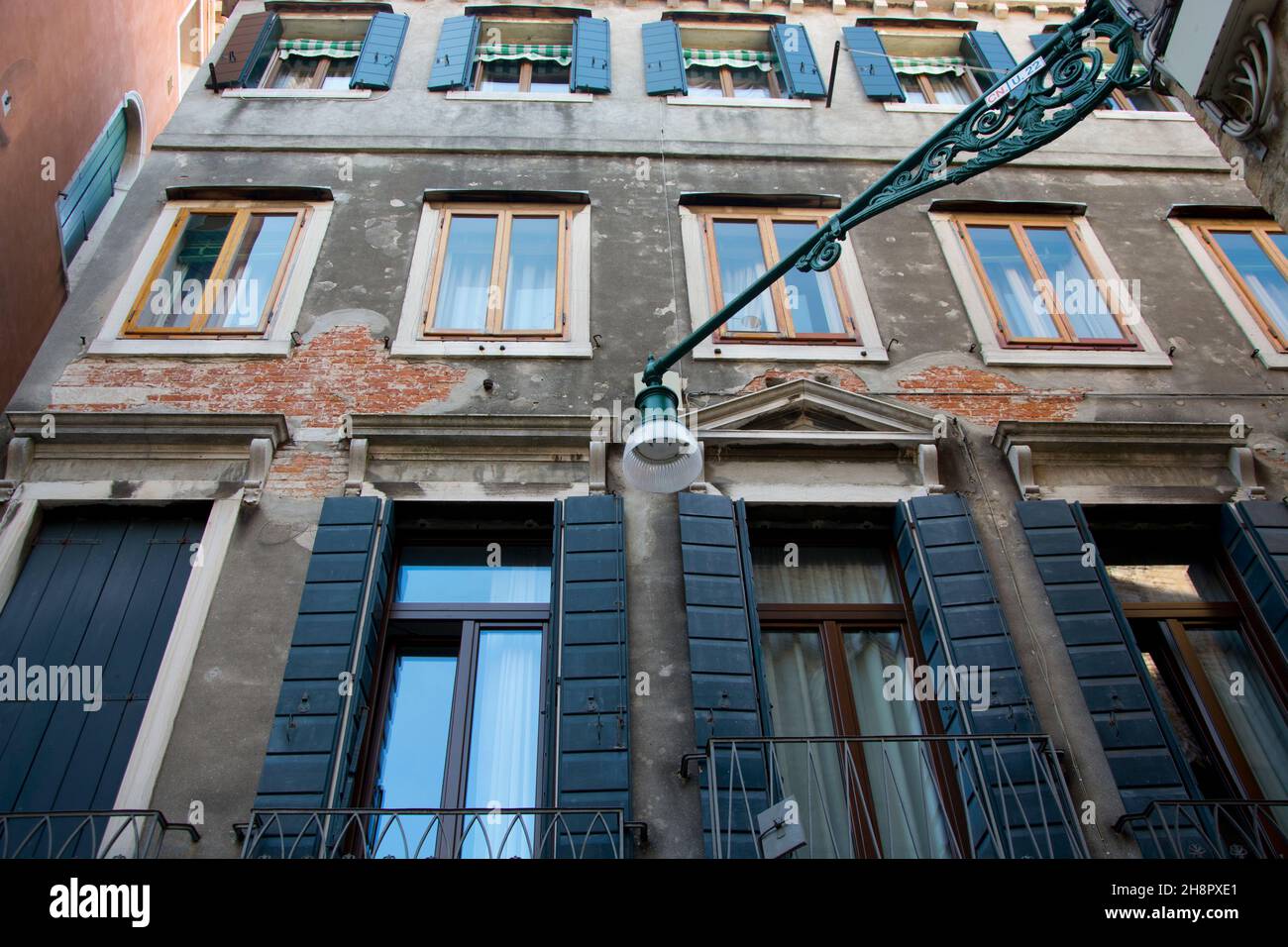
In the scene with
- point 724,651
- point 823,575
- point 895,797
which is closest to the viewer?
point 895,797

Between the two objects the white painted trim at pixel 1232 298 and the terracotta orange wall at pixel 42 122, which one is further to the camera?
the terracotta orange wall at pixel 42 122

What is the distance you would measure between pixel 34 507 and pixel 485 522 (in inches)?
110

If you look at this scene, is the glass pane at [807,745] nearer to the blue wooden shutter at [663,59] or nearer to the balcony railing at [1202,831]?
the balcony railing at [1202,831]

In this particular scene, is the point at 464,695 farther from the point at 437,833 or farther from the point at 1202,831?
the point at 1202,831

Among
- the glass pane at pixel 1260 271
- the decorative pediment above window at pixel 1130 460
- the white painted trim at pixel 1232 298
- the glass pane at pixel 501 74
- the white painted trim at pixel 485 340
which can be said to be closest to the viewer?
the decorative pediment above window at pixel 1130 460

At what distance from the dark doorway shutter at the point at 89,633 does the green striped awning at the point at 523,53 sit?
6663 millimetres

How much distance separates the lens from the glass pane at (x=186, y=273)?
8.65m

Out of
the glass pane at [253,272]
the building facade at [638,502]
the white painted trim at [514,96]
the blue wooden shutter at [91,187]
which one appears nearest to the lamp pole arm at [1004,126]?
the building facade at [638,502]

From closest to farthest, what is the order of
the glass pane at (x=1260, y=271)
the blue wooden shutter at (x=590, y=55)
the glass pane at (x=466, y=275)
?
the glass pane at (x=466, y=275), the glass pane at (x=1260, y=271), the blue wooden shutter at (x=590, y=55)

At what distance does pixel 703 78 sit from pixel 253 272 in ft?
17.7

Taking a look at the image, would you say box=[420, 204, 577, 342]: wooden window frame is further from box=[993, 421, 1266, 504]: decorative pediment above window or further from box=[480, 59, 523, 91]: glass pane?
box=[993, 421, 1266, 504]: decorative pediment above window

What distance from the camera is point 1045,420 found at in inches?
313

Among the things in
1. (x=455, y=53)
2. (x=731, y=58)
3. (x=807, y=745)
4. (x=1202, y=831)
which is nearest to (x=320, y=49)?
(x=455, y=53)

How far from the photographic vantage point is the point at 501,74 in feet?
38.8
